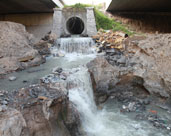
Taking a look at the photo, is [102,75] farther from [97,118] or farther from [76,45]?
[76,45]

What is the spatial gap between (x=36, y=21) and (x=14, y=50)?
6.99 m

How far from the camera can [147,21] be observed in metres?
11.1

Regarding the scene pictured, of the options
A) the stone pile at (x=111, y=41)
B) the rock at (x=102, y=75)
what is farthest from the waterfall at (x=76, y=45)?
the rock at (x=102, y=75)

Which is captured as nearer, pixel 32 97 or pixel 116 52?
pixel 32 97

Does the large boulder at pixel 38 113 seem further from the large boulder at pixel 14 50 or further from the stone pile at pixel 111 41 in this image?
the stone pile at pixel 111 41

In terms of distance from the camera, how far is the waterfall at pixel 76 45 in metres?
8.20

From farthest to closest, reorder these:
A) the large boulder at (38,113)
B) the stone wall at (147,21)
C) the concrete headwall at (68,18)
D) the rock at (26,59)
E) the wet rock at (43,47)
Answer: the concrete headwall at (68,18) < the stone wall at (147,21) < the wet rock at (43,47) < the rock at (26,59) < the large boulder at (38,113)

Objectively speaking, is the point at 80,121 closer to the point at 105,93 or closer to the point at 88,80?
the point at 88,80

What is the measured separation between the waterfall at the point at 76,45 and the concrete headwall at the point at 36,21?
420cm

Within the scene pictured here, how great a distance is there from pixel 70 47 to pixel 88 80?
3.74 meters

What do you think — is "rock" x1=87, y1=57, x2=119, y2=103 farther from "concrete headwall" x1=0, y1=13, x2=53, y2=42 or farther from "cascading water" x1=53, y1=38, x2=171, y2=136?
"concrete headwall" x1=0, y1=13, x2=53, y2=42

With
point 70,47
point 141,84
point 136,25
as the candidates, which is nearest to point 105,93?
point 141,84

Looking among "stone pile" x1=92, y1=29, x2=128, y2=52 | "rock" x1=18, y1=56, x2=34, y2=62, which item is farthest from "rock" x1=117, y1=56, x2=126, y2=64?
"rock" x1=18, y1=56, x2=34, y2=62

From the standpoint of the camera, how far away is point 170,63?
15.9ft
